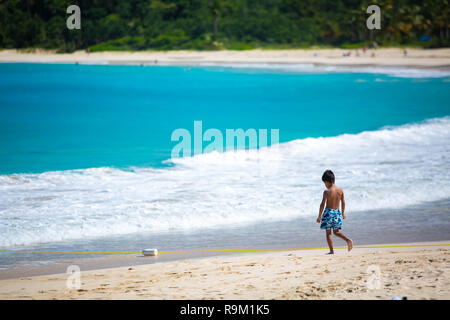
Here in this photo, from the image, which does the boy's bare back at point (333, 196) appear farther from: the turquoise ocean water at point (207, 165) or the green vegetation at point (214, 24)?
the green vegetation at point (214, 24)

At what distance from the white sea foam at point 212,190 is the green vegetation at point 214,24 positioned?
53097 millimetres

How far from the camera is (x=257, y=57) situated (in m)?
62.3

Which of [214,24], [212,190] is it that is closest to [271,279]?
[212,190]

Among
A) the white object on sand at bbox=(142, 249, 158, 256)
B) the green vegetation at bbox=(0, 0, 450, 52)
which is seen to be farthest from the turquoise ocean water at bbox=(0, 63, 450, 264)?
the green vegetation at bbox=(0, 0, 450, 52)

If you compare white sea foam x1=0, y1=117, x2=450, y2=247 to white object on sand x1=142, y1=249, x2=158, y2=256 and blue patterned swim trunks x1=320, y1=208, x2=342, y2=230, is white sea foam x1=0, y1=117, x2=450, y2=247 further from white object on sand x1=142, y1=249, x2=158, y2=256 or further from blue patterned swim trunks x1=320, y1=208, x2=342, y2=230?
blue patterned swim trunks x1=320, y1=208, x2=342, y2=230

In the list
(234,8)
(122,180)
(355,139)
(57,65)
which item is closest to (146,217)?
(122,180)

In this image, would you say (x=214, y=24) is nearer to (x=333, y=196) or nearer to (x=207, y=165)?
(x=207, y=165)

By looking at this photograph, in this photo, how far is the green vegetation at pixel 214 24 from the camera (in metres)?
65.3

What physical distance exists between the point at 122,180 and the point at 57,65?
54.9m

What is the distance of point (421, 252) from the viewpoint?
6719mm

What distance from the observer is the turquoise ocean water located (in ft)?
29.9

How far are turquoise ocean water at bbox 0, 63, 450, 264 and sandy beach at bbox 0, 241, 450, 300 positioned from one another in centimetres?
144

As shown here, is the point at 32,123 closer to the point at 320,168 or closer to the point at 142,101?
the point at 142,101

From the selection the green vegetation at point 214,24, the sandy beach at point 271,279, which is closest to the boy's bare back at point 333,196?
the sandy beach at point 271,279
